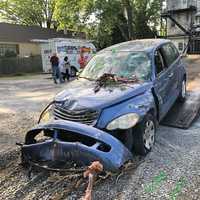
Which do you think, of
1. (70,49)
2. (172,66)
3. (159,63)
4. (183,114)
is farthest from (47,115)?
(70,49)

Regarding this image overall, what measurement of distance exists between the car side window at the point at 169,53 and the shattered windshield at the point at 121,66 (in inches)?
32.7

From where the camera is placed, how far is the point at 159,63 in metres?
6.86

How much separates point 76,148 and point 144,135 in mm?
1326

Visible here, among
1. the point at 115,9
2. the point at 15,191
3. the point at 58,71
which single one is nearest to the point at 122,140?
the point at 15,191

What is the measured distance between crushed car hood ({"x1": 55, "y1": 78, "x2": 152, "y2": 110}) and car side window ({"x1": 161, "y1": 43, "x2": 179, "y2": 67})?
153 cm

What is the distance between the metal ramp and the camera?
726 centimetres

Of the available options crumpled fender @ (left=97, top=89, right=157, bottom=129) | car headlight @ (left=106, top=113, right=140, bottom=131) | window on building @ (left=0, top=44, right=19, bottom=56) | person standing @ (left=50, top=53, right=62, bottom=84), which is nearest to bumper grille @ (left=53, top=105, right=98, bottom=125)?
crumpled fender @ (left=97, top=89, right=157, bottom=129)

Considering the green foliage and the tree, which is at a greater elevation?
the tree

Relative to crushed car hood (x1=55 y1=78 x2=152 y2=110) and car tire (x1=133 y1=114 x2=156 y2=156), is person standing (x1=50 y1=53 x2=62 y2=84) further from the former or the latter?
car tire (x1=133 y1=114 x2=156 y2=156)

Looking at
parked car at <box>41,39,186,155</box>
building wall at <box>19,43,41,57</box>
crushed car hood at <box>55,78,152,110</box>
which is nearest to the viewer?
parked car at <box>41,39,186,155</box>

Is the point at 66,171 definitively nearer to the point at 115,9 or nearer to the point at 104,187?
the point at 104,187

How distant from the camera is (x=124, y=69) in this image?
6.45 meters

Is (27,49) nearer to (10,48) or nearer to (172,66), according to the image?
(10,48)

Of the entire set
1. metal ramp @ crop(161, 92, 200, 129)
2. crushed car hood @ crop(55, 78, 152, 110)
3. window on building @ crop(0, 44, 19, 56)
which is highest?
window on building @ crop(0, 44, 19, 56)
